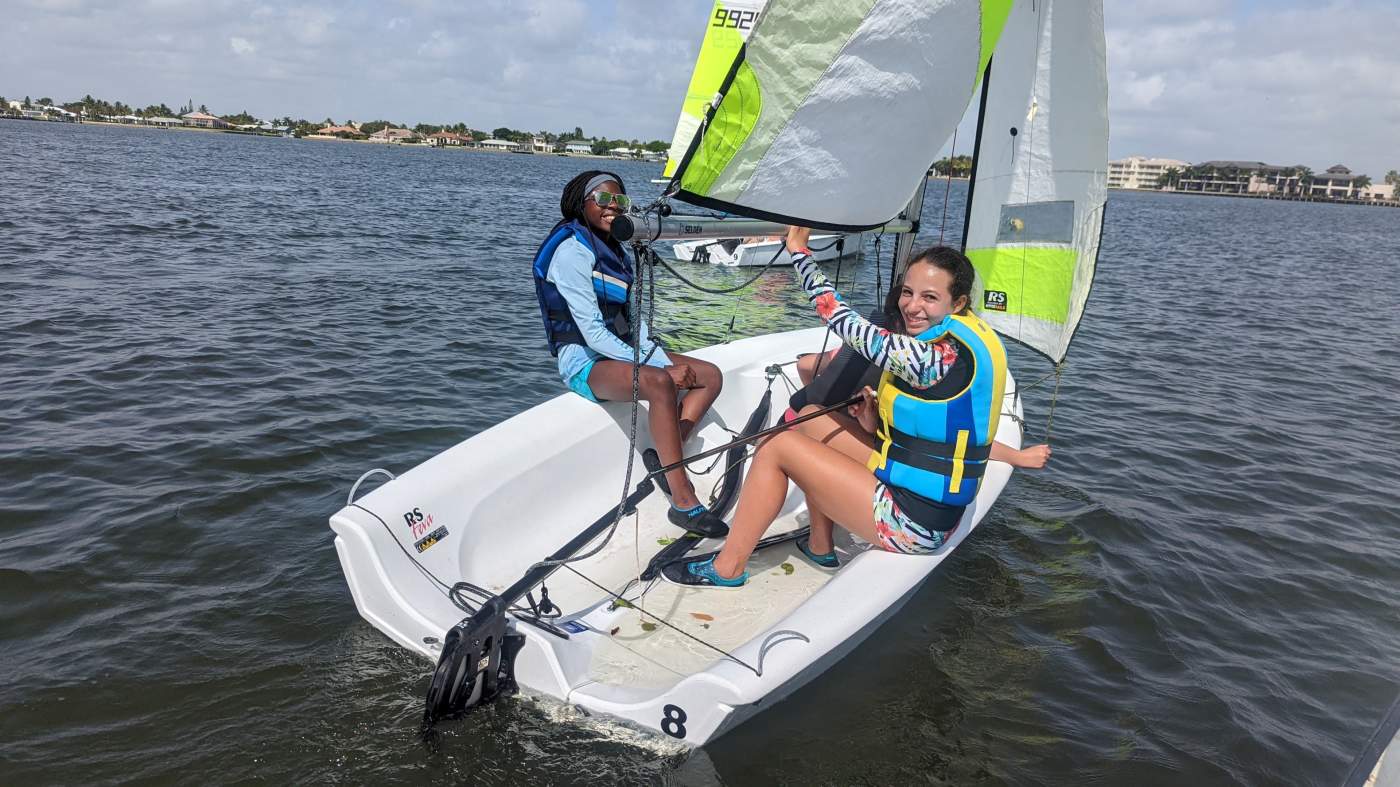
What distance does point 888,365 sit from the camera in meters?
2.73

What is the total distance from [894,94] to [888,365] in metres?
1.13

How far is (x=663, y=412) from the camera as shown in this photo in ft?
12.1

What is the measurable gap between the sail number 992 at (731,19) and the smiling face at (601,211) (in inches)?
227

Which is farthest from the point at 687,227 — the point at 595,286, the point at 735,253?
the point at 735,253

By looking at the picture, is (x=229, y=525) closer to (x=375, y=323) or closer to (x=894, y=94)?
(x=894, y=94)

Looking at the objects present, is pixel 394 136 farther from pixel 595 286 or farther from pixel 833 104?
pixel 833 104

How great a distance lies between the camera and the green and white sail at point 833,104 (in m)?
2.86

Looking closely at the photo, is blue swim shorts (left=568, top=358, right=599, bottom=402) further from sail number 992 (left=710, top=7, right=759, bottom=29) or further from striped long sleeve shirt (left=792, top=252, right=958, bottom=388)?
sail number 992 (left=710, top=7, right=759, bottom=29)

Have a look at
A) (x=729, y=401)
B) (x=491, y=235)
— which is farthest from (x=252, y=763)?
(x=491, y=235)

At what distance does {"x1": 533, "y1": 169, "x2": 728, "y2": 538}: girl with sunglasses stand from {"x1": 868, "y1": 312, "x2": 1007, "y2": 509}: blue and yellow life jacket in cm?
105

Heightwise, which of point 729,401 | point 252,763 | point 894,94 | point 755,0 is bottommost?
point 252,763

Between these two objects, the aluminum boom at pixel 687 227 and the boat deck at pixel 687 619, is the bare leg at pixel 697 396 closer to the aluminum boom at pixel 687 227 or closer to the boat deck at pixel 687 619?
the boat deck at pixel 687 619

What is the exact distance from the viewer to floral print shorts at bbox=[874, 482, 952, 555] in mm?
3047

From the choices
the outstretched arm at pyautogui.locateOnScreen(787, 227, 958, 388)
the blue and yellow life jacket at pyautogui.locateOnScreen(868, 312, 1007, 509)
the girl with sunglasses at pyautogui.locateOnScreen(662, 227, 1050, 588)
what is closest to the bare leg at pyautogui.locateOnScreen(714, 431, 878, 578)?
the girl with sunglasses at pyautogui.locateOnScreen(662, 227, 1050, 588)
